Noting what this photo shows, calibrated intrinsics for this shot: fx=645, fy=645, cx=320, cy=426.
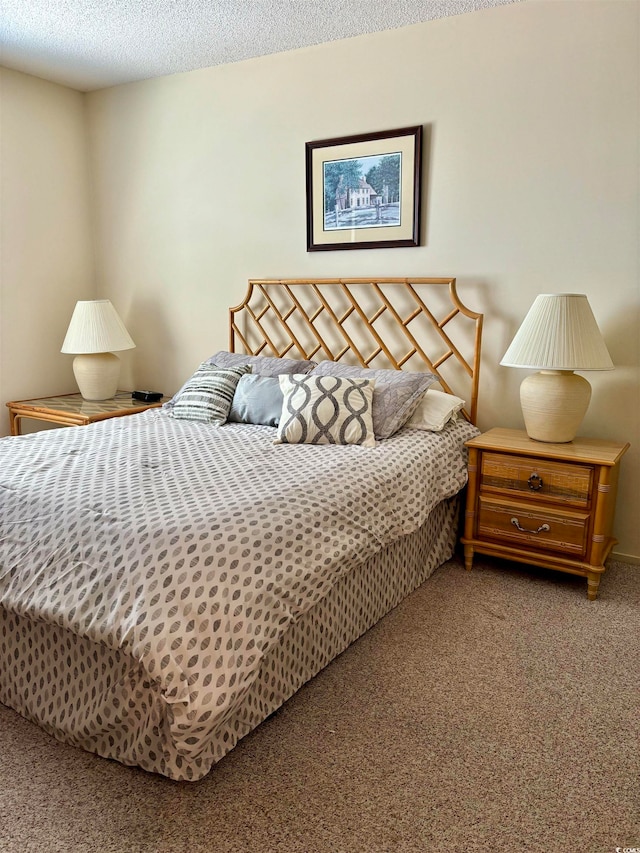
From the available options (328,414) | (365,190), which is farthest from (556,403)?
(365,190)

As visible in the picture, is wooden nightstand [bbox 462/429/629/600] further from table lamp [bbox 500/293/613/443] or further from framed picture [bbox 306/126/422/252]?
framed picture [bbox 306/126/422/252]

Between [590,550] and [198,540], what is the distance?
1.67 meters

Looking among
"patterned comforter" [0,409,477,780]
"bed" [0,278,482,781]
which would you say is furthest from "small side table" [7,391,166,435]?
"patterned comforter" [0,409,477,780]

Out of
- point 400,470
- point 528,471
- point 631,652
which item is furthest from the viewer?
point 528,471

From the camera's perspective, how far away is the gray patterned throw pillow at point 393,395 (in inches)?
111

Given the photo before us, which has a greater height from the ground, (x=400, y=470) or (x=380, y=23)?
(x=380, y=23)

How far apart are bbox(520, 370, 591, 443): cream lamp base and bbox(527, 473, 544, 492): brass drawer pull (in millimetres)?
186

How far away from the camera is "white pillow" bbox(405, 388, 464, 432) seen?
115 inches

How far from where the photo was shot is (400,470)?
2486mm

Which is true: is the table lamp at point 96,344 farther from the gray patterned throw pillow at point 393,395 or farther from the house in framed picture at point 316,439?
the gray patterned throw pillow at point 393,395

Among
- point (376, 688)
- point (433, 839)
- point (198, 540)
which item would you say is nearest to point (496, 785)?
point (433, 839)

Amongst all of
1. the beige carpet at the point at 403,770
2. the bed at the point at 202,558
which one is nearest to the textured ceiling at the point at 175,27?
the bed at the point at 202,558

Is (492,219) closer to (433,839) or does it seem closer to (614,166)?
(614,166)

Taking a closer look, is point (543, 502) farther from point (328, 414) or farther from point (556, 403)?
point (328, 414)
